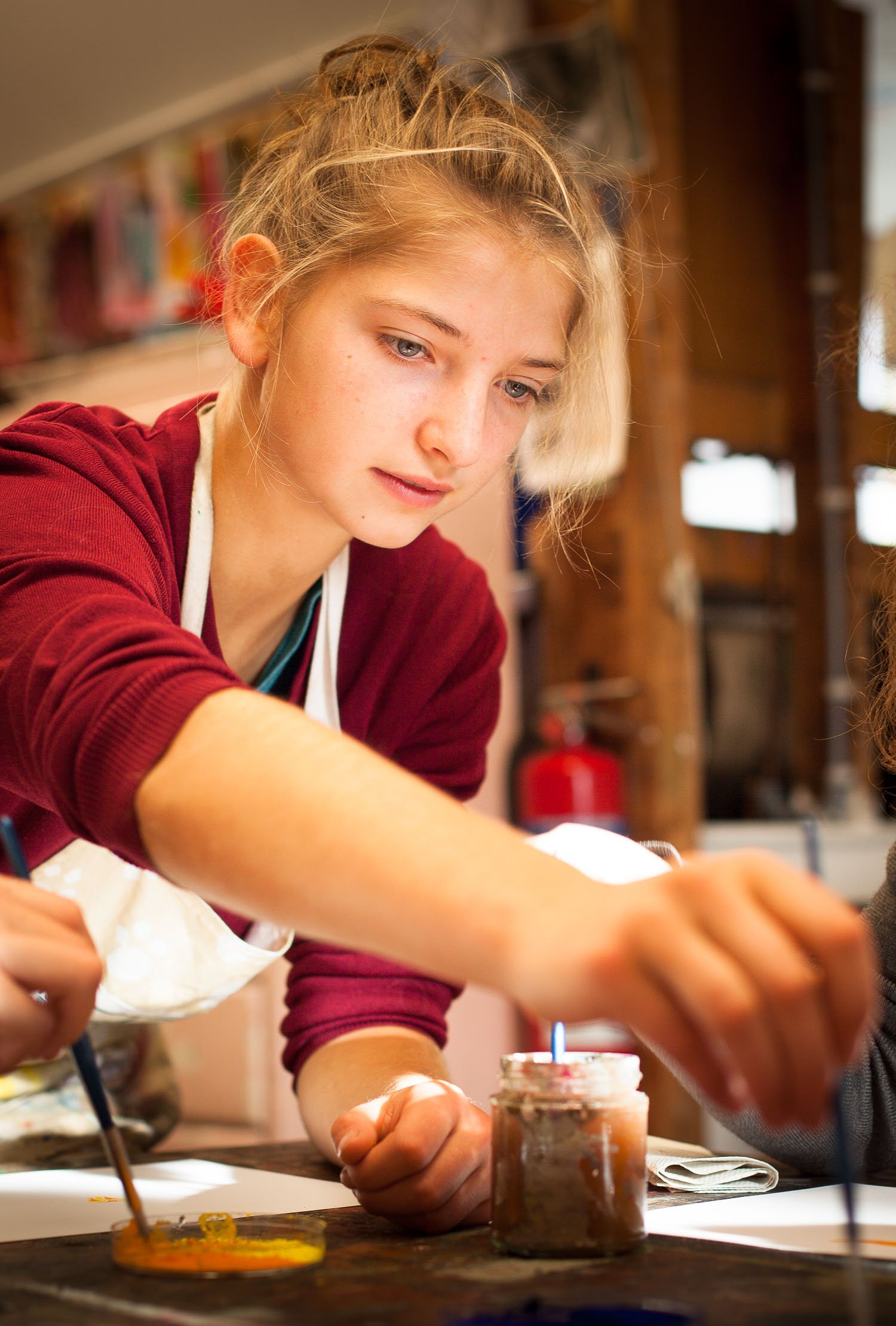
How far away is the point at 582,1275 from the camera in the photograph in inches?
22.2

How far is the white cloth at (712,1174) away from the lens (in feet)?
2.65

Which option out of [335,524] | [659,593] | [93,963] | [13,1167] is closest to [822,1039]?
[93,963]

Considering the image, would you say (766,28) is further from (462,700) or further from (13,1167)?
(13,1167)

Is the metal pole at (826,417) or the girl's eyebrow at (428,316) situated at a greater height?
the metal pole at (826,417)

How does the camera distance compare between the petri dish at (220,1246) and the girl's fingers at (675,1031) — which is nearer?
the girl's fingers at (675,1031)

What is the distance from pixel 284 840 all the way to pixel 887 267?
10.1 ft

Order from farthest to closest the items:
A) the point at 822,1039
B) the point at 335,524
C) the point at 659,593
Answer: the point at 659,593
the point at 335,524
the point at 822,1039

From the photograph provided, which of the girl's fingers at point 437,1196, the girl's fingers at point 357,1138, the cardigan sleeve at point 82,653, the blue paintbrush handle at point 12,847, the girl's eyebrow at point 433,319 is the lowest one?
the girl's fingers at point 437,1196

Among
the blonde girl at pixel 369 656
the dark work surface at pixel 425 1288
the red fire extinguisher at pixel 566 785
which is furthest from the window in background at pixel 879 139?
the dark work surface at pixel 425 1288

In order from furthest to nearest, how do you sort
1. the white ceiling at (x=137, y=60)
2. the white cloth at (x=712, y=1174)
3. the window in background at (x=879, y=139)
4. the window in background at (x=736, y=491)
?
the window in background at (x=879, y=139) → the window in background at (x=736, y=491) → the white ceiling at (x=137, y=60) → the white cloth at (x=712, y=1174)

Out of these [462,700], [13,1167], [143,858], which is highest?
[462,700]

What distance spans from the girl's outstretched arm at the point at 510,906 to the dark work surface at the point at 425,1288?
0.11 m

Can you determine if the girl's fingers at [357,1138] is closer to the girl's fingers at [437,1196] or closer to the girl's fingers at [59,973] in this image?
the girl's fingers at [437,1196]

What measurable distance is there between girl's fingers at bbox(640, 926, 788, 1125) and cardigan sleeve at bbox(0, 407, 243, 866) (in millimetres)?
216
